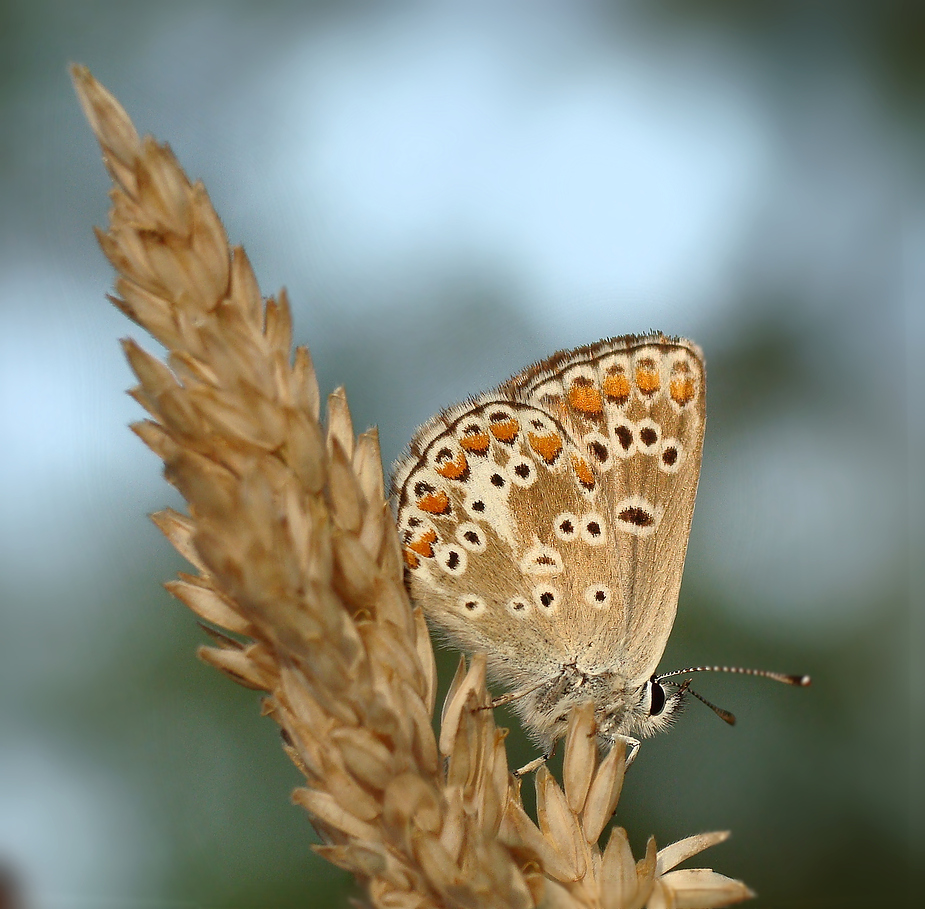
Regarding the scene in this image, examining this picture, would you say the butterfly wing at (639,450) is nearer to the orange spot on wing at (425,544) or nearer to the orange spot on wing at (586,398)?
the orange spot on wing at (586,398)

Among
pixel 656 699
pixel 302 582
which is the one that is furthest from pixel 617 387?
pixel 302 582

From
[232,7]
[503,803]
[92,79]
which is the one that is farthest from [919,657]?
[232,7]

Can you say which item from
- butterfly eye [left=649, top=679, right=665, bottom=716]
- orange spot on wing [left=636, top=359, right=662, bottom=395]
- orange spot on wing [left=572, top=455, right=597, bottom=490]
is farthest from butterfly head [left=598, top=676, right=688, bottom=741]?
orange spot on wing [left=636, top=359, right=662, bottom=395]

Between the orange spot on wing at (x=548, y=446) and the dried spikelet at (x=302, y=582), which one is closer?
the dried spikelet at (x=302, y=582)

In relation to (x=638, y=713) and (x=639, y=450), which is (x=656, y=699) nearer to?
(x=638, y=713)

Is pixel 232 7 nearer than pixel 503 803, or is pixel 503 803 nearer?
pixel 503 803

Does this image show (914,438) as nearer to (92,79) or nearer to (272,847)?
(272,847)

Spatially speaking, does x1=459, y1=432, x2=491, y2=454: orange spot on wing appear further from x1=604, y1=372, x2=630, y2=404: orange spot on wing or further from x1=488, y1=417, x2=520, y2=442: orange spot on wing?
x1=604, y1=372, x2=630, y2=404: orange spot on wing

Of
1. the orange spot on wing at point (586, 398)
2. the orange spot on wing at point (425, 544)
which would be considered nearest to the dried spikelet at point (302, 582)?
the orange spot on wing at point (425, 544)
